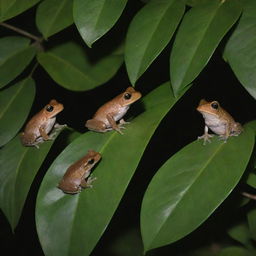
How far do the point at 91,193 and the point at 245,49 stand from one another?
103 centimetres

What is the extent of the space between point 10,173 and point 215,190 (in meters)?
1.19

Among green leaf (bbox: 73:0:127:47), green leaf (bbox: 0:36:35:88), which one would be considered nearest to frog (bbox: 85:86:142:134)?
green leaf (bbox: 0:36:35:88)

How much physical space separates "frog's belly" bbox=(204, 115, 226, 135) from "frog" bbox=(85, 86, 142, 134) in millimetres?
497

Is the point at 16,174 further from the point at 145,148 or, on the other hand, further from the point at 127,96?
the point at 127,96

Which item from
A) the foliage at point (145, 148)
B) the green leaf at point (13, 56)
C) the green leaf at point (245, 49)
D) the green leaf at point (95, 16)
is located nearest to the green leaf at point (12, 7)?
the foliage at point (145, 148)

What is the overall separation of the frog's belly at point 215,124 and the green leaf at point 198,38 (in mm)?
695

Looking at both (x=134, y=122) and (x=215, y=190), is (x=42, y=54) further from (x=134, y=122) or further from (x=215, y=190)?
(x=215, y=190)

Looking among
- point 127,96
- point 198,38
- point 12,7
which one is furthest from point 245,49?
point 12,7

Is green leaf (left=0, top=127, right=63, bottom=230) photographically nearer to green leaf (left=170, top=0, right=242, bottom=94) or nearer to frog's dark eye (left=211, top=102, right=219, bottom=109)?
green leaf (left=170, top=0, right=242, bottom=94)

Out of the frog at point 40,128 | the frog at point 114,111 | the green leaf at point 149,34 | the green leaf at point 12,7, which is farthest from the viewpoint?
the frog at point 114,111

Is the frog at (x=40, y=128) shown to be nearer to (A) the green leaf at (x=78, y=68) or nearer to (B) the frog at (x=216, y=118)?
(A) the green leaf at (x=78, y=68)

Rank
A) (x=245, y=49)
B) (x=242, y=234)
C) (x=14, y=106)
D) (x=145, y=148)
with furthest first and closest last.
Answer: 1. (x=242, y=234)
2. (x=14, y=106)
3. (x=145, y=148)
4. (x=245, y=49)

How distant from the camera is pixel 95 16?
1.80m

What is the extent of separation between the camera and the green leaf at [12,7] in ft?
7.19
